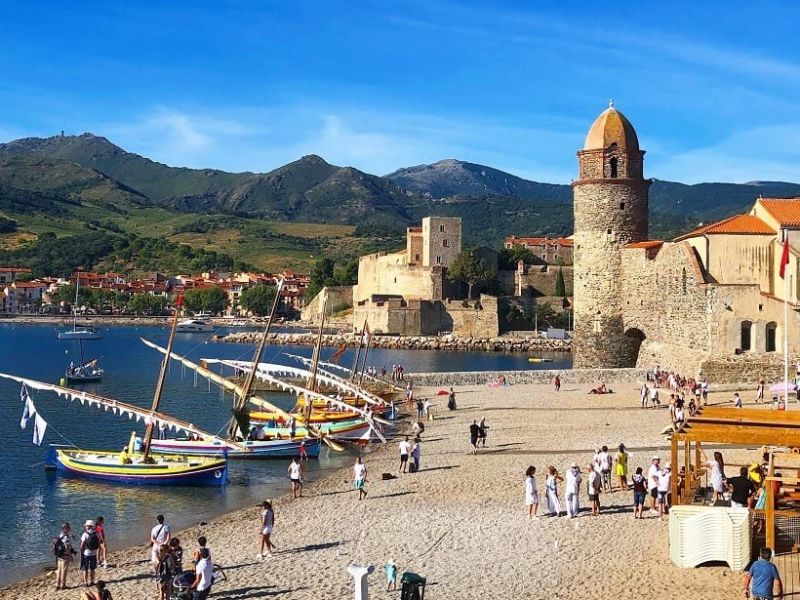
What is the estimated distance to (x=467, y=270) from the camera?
80625 mm

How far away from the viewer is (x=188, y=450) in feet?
87.1

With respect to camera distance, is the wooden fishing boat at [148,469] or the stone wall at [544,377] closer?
the wooden fishing boat at [148,469]

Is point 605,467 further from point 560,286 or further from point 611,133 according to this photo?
point 560,286

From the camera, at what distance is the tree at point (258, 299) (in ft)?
386

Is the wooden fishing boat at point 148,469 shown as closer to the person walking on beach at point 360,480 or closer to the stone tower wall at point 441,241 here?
the person walking on beach at point 360,480

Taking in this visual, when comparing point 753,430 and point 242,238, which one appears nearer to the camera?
point 753,430

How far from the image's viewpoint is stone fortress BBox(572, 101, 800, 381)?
31.6 metres

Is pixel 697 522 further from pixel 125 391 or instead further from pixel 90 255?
pixel 90 255

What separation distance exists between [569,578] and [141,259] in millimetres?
154520

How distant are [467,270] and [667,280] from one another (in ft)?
151

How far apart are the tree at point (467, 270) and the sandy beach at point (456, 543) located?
56343 mm

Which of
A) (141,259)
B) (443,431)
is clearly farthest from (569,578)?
(141,259)

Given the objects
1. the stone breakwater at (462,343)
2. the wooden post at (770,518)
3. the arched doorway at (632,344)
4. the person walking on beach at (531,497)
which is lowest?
the person walking on beach at (531,497)

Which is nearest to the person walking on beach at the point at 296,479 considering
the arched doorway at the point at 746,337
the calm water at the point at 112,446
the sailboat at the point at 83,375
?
the calm water at the point at 112,446
